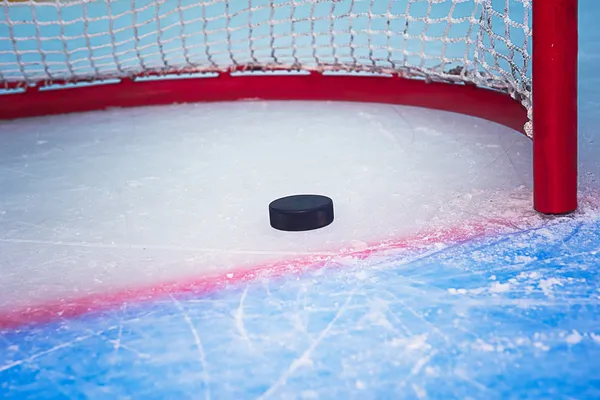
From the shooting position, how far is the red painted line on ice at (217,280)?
1418 mm

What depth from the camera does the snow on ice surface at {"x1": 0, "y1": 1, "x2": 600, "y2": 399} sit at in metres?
1.16

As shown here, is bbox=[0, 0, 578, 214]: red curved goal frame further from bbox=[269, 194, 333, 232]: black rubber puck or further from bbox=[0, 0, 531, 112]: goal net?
bbox=[269, 194, 333, 232]: black rubber puck

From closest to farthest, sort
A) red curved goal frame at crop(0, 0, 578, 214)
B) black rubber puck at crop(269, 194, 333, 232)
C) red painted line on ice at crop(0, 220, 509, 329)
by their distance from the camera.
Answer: red painted line on ice at crop(0, 220, 509, 329) → red curved goal frame at crop(0, 0, 578, 214) → black rubber puck at crop(269, 194, 333, 232)

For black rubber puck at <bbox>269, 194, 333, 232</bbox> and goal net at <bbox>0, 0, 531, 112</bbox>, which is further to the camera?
goal net at <bbox>0, 0, 531, 112</bbox>

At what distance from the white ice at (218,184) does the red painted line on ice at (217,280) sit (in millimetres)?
32

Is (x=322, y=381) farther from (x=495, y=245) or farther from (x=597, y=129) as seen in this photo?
(x=597, y=129)

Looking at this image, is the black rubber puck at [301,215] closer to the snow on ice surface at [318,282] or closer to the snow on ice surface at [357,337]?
the snow on ice surface at [318,282]

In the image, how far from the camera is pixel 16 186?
227cm

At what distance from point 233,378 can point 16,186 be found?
132 centimetres

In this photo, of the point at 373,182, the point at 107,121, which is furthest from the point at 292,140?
the point at 107,121

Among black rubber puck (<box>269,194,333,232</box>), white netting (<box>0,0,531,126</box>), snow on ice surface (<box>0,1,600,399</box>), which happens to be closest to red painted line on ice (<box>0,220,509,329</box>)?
snow on ice surface (<box>0,1,600,399</box>)

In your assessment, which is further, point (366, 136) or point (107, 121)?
point (107, 121)

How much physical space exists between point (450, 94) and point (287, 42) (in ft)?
5.23

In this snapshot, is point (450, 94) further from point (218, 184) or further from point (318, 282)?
point (318, 282)
